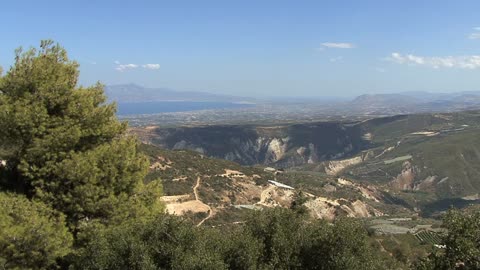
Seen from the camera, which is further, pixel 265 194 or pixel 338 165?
pixel 338 165

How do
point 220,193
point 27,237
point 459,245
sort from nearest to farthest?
point 459,245
point 27,237
point 220,193

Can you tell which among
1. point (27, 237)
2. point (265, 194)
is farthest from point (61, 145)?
point (265, 194)

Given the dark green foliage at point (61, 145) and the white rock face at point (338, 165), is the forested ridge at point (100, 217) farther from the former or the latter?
the white rock face at point (338, 165)

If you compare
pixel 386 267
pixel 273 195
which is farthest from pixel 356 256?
pixel 273 195

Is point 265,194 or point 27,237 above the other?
point 27,237

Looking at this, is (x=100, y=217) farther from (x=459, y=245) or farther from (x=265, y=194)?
(x=265, y=194)

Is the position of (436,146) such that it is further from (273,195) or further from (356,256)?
(356,256)

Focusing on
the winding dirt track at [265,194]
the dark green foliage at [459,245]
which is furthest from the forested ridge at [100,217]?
the winding dirt track at [265,194]

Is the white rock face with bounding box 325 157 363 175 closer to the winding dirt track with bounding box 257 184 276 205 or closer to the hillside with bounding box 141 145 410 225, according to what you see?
the hillside with bounding box 141 145 410 225
